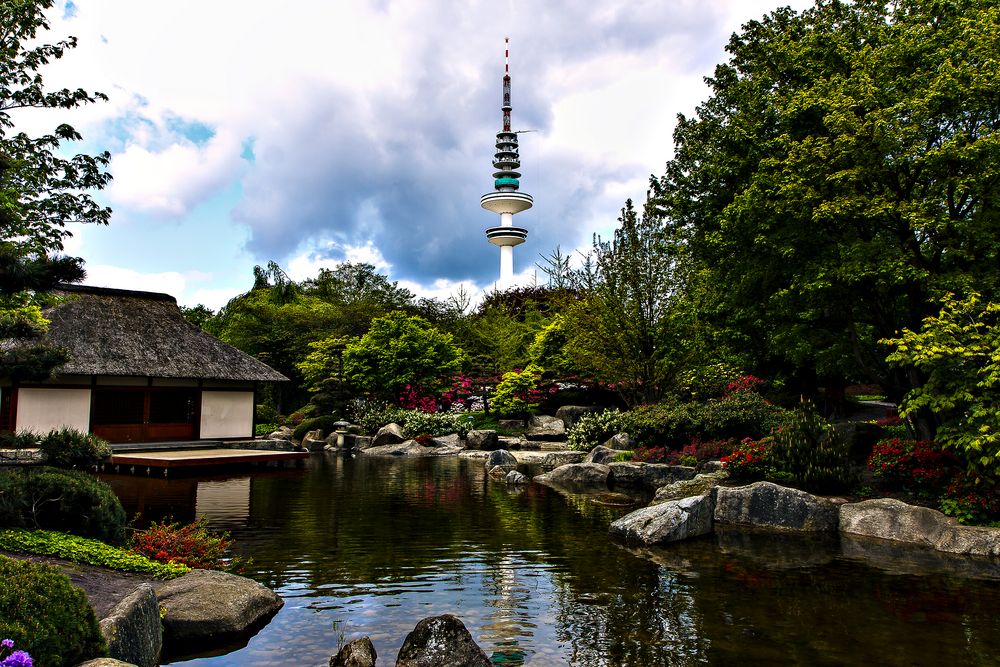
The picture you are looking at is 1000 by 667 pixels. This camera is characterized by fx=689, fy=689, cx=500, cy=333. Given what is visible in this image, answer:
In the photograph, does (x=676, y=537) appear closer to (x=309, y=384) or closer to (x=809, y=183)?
(x=809, y=183)

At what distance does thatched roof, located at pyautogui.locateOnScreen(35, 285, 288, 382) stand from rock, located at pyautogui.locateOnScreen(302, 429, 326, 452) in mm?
3781

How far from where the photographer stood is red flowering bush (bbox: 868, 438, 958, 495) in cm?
1342

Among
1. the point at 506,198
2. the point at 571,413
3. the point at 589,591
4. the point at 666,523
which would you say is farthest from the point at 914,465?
the point at 506,198

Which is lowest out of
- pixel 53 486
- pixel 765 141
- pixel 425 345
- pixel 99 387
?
pixel 53 486

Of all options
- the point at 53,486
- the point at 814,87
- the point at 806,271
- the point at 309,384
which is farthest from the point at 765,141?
the point at 309,384

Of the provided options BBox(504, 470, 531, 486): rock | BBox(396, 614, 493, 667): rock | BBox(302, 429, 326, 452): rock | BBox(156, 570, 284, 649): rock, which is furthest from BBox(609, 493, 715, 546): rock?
BBox(302, 429, 326, 452): rock

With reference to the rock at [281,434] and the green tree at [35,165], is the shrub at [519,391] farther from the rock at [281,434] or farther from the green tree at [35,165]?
the green tree at [35,165]

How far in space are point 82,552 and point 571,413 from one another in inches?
1134

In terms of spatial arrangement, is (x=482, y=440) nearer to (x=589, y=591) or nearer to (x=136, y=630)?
(x=589, y=591)

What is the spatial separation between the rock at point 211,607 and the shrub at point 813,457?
1140 cm

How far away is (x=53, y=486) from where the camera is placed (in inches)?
Result: 380

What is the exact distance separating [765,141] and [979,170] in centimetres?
454

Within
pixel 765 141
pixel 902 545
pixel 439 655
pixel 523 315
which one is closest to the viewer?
pixel 439 655

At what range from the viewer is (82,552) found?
28.8 feet
